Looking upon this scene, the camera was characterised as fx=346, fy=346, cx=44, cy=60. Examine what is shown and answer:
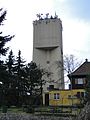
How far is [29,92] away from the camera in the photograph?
2677 inches

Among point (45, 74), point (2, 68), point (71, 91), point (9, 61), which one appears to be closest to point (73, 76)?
point (71, 91)

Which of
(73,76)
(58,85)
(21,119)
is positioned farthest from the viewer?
(58,85)

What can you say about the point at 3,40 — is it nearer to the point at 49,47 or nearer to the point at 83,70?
the point at 83,70

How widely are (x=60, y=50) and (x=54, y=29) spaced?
19.3 ft

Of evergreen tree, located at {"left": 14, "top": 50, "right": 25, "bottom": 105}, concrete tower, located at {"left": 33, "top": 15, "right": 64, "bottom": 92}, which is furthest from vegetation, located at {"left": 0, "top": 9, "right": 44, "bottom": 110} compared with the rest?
concrete tower, located at {"left": 33, "top": 15, "right": 64, "bottom": 92}

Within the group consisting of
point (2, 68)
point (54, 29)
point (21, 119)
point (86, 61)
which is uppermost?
point (54, 29)

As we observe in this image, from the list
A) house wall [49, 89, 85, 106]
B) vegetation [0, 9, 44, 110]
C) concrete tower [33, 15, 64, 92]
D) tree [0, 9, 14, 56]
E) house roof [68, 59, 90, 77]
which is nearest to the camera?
tree [0, 9, 14, 56]

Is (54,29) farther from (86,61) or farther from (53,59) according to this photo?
(86,61)

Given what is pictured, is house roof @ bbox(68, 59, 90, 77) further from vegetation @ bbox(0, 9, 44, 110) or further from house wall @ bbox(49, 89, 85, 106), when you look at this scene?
vegetation @ bbox(0, 9, 44, 110)

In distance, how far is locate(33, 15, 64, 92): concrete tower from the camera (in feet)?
282

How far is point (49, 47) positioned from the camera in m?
87.8

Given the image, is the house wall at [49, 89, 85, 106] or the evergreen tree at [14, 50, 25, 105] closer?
the evergreen tree at [14, 50, 25, 105]

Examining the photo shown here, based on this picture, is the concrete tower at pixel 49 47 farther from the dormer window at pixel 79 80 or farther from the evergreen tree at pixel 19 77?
the evergreen tree at pixel 19 77

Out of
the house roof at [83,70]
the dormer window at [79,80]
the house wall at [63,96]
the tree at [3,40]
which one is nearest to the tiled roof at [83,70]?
the house roof at [83,70]
